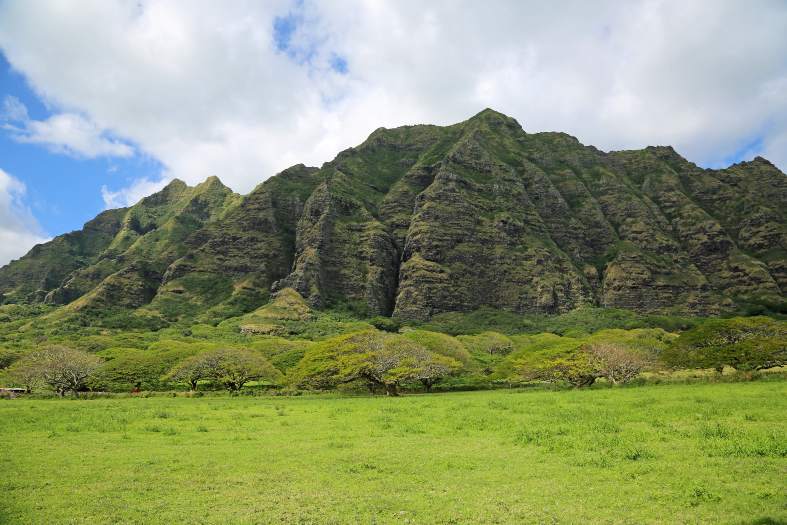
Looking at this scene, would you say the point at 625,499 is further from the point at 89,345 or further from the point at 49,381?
the point at 89,345

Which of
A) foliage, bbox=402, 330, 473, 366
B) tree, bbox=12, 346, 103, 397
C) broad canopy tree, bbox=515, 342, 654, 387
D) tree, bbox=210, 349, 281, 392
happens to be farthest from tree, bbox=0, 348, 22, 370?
broad canopy tree, bbox=515, 342, 654, 387

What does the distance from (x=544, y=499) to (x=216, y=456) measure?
537 inches

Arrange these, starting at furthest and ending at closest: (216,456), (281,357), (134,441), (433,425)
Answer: (281,357), (433,425), (134,441), (216,456)

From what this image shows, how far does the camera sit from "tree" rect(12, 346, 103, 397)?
69125mm

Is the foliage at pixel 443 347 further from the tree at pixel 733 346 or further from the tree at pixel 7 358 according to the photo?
the tree at pixel 7 358

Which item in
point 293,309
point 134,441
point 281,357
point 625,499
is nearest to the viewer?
point 625,499

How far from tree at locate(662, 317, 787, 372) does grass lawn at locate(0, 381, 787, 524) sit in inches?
1478

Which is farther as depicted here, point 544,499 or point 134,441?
point 134,441

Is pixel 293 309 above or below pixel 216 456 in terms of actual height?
above

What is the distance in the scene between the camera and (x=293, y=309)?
191 m

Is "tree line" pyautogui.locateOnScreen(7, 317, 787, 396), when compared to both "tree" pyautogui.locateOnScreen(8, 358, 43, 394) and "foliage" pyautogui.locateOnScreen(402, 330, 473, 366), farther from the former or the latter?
"foliage" pyautogui.locateOnScreen(402, 330, 473, 366)

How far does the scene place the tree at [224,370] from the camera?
71.4m

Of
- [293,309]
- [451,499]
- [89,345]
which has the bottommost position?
[451,499]

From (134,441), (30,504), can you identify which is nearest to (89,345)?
(134,441)
